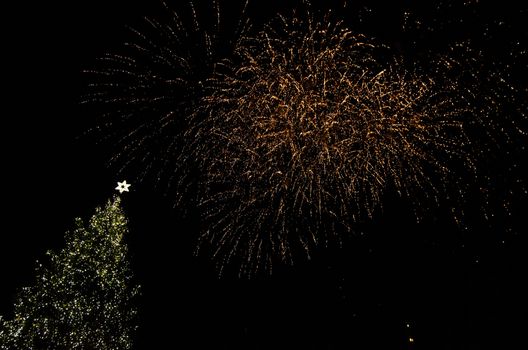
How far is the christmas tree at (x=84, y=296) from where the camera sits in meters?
13.8

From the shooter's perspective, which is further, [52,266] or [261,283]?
[261,283]

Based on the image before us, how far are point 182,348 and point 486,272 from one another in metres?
8.47

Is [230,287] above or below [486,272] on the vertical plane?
above

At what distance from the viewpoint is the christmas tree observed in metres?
13.8

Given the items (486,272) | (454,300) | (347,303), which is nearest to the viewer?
(486,272)

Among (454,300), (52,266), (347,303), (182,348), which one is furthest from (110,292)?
(454,300)

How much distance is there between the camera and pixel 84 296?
14.4m

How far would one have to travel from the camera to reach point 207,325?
53.0ft

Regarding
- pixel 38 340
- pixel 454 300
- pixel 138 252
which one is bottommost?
pixel 38 340

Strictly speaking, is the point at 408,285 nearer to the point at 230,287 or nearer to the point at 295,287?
the point at 295,287

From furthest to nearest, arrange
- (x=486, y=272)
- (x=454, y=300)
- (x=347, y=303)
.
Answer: (x=347, y=303) < (x=454, y=300) < (x=486, y=272)

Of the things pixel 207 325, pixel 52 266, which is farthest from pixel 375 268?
pixel 52 266

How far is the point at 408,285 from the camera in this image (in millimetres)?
14477

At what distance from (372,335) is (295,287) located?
2389 mm
